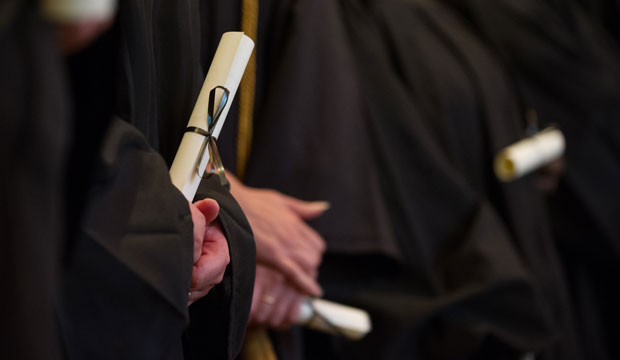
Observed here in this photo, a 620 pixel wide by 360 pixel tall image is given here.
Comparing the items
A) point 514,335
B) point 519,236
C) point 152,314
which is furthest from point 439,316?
point 152,314

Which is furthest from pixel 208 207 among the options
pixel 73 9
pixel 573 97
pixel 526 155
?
pixel 573 97

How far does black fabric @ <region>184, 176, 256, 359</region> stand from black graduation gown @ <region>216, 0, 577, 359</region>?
33 centimetres

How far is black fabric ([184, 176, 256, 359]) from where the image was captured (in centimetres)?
52

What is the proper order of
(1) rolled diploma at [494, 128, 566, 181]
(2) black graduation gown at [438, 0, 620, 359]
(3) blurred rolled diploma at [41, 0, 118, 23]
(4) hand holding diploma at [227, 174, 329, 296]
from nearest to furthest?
1. (3) blurred rolled diploma at [41, 0, 118, 23]
2. (4) hand holding diploma at [227, 174, 329, 296]
3. (1) rolled diploma at [494, 128, 566, 181]
4. (2) black graduation gown at [438, 0, 620, 359]

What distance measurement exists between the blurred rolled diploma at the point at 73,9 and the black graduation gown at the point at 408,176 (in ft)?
1.96

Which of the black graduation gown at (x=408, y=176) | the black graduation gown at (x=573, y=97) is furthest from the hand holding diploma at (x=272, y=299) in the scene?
the black graduation gown at (x=573, y=97)

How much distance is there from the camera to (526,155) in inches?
42.6

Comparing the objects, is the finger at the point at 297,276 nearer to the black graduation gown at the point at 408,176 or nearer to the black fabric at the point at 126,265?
the black graduation gown at the point at 408,176

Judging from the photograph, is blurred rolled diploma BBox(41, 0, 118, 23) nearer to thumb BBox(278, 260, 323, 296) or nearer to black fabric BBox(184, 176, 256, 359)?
black fabric BBox(184, 176, 256, 359)

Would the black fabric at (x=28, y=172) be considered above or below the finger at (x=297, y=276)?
above

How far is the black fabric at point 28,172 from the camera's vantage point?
270 millimetres

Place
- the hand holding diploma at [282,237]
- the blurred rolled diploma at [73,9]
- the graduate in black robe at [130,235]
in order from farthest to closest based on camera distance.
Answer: the hand holding diploma at [282,237] → the graduate in black robe at [130,235] → the blurred rolled diploma at [73,9]

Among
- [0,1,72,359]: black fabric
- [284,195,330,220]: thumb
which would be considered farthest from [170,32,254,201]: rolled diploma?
[284,195,330,220]: thumb

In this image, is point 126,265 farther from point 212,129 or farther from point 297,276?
point 297,276
